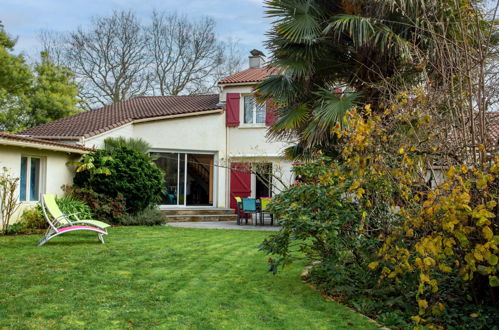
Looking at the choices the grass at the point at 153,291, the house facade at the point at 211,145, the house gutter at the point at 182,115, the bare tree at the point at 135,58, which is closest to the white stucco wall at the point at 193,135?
the house facade at the point at 211,145

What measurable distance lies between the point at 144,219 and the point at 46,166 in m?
3.16

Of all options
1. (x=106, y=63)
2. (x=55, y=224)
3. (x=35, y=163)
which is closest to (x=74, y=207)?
(x=35, y=163)

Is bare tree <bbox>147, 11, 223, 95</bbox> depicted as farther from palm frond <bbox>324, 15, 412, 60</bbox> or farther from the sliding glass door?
palm frond <bbox>324, 15, 412, 60</bbox>

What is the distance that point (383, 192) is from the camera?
5371 millimetres

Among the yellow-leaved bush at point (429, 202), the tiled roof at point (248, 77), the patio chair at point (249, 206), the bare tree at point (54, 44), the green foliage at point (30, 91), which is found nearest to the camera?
the yellow-leaved bush at point (429, 202)

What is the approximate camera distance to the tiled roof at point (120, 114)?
1658 cm

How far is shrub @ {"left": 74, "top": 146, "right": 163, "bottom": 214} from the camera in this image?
1332 cm

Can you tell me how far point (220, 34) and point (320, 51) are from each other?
24877mm

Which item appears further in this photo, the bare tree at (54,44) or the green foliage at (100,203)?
the bare tree at (54,44)

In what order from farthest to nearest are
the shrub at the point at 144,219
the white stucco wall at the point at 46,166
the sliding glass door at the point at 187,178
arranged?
the sliding glass door at the point at 187,178, the shrub at the point at 144,219, the white stucco wall at the point at 46,166

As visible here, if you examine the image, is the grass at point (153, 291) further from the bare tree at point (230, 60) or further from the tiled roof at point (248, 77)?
the bare tree at point (230, 60)

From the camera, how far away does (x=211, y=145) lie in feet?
61.3

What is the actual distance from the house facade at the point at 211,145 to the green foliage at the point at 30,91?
831 centimetres

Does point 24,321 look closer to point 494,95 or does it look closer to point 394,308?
point 394,308
